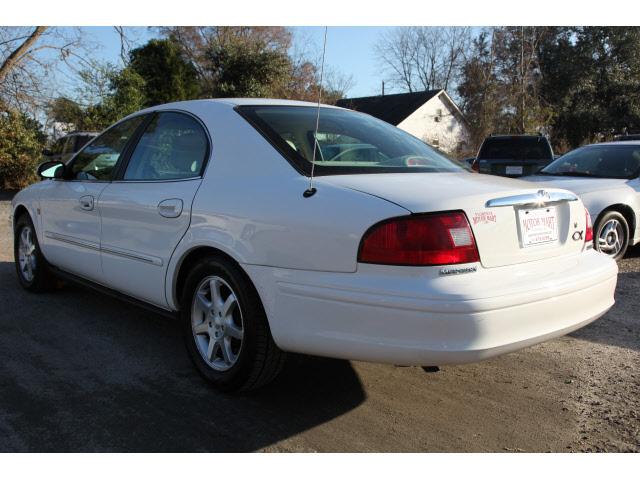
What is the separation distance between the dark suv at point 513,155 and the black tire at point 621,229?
456cm

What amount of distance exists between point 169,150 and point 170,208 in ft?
1.78

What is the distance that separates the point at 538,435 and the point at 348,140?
1.86 metres

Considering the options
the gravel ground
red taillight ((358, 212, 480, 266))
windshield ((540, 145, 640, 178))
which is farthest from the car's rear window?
red taillight ((358, 212, 480, 266))

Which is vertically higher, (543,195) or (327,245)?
(543,195)

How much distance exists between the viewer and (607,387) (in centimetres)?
345

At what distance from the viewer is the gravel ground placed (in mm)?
2764

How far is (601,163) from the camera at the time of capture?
7555 millimetres

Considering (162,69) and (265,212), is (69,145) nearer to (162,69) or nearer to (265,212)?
(162,69)

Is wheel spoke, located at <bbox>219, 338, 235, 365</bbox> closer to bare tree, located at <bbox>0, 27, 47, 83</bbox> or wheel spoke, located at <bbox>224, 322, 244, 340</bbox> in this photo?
wheel spoke, located at <bbox>224, 322, 244, 340</bbox>

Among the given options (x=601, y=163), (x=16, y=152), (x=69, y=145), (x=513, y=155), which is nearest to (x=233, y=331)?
(x=601, y=163)

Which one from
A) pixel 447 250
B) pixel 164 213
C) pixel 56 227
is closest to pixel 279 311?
pixel 447 250

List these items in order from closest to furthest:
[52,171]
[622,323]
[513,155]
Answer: [622,323], [52,171], [513,155]

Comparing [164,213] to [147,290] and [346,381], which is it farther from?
[346,381]

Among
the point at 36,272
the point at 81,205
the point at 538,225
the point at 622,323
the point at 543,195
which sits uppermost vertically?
the point at 543,195
